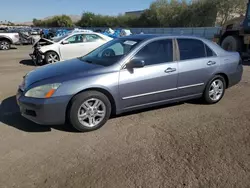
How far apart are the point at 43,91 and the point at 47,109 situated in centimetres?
28

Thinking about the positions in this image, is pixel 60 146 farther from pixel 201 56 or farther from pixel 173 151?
pixel 201 56

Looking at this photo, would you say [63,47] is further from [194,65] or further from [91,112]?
[91,112]

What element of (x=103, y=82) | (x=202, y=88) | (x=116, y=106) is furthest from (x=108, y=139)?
(x=202, y=88)

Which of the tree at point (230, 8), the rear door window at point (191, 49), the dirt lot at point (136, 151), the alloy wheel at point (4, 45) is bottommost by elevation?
the alloy wheel at point (4, 45)

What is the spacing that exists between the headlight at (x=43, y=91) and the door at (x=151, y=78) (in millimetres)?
1032

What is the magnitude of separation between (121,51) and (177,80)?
1147 mm

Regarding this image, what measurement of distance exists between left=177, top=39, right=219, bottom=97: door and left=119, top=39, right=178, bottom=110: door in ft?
0.62

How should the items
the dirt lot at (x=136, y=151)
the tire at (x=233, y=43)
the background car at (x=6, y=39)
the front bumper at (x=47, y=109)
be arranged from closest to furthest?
1. the dirt lot at (x=136, y=151)
2. the front bumper at (x=47, y=109)
3. the tire at (x=233, y=43)
4. the background car at (x=6, y=39)

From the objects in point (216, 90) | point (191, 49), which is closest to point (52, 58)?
point (191, 49)

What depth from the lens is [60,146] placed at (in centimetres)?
345

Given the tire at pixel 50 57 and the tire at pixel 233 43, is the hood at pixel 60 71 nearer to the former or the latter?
the tire at pixel 50 57

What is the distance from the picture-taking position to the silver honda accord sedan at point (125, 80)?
12.0ft

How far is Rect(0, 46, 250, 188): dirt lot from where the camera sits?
8.96 ft

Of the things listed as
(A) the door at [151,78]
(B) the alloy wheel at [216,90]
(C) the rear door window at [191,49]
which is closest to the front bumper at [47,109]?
(A) the door at [151,78]
